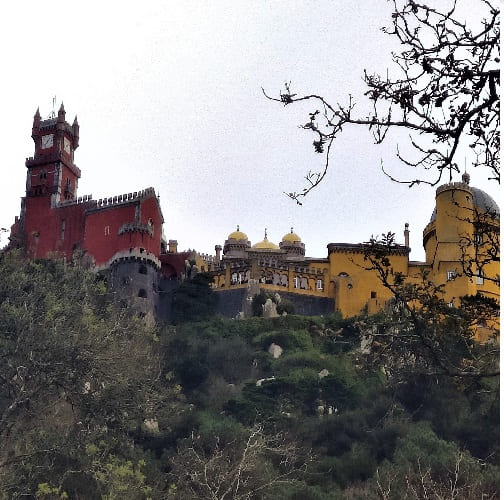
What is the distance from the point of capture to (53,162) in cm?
4984

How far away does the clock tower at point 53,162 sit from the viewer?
49.7 metres

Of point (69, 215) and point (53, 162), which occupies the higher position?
point (53, 162)

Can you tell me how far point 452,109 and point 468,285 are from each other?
38.9 m

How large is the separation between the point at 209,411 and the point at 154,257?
10.9 meters

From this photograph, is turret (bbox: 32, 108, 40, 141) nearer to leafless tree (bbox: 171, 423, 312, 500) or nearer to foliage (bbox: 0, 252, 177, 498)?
foliage (bbox: 0, 252, 177, 498)

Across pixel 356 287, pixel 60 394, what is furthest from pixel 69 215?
pixel 60 394

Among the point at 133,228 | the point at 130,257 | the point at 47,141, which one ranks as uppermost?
the point at 47,141

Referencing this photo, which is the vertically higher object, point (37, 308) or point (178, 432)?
point (37, 308)

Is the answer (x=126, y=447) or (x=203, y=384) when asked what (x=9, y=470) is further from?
(x=203, y=384)

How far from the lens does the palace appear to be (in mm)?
45812

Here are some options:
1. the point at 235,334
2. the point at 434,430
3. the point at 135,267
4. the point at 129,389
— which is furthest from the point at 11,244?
the point at 434,430

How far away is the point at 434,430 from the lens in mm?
36312

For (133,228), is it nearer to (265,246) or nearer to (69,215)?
(69,215)

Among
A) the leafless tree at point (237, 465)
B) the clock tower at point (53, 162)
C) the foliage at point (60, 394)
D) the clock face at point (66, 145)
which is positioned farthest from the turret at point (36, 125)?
the leafless tree at point (237, 465)
